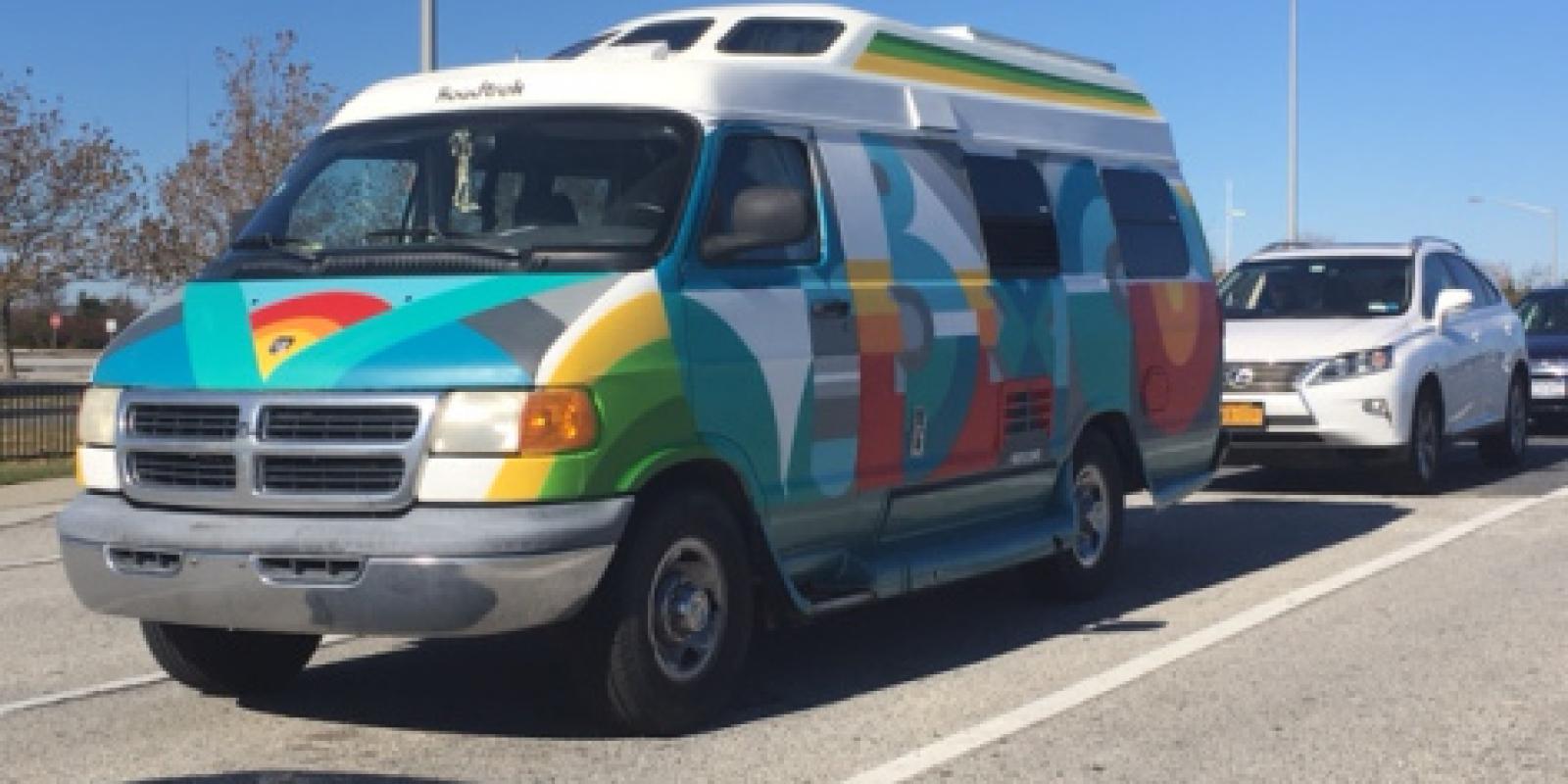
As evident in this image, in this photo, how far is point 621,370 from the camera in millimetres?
5766

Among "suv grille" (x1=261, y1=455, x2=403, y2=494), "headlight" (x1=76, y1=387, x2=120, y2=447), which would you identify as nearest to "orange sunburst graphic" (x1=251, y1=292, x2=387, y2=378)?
"suv grille" (x1=261, y1=455, x2=403, y2=494)

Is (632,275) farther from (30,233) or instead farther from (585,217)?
(30,233)

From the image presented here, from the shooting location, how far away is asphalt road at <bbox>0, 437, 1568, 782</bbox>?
579cm

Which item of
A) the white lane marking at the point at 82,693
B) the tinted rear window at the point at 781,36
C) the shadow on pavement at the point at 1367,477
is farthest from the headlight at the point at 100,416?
the shadow on pavement at the point at 1367,477

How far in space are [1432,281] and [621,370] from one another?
1016 centimetres

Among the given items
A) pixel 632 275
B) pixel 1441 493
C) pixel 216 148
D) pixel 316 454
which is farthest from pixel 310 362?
pixel 216 148

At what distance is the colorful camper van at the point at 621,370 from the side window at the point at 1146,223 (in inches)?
28.6

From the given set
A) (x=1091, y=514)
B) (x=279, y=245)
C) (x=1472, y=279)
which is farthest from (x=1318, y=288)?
(x=279, y=245)

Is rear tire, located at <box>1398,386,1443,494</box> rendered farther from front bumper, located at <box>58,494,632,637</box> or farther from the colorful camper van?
front bumper, located at <box>58,494,632,637</box>

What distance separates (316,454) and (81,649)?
116 inches

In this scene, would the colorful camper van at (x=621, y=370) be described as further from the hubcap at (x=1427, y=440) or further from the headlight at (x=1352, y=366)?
the hubcap at (x=1427, y=440)

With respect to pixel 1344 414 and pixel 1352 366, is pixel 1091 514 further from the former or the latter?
pixel 1352 366

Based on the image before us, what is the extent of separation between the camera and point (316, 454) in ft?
18.6

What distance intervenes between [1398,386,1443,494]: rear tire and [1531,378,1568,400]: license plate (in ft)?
21.0
